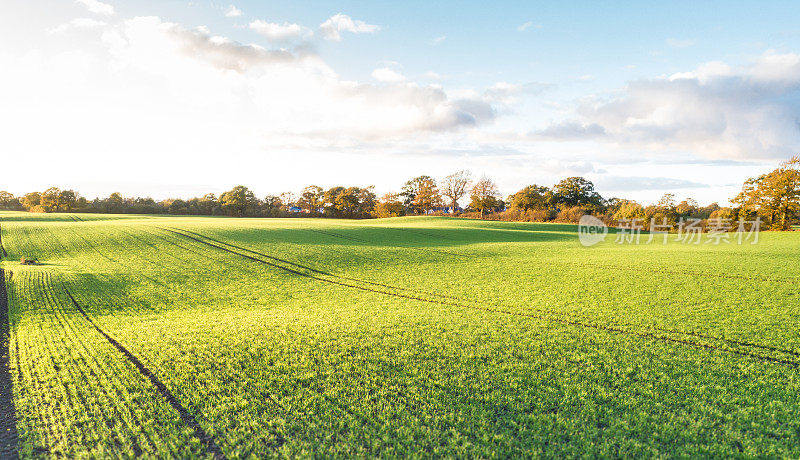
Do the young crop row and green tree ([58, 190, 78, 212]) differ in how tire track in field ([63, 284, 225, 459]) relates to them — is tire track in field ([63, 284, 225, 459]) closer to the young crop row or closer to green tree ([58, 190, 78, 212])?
the young crop row

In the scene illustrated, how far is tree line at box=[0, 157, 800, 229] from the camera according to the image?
35.5m

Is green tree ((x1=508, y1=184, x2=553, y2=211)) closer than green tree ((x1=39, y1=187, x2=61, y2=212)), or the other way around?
green tree ((x1=39, y1=187, x2=61, y2=212))

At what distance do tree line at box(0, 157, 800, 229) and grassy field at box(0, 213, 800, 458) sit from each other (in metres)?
32.3

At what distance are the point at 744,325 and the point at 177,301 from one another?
47.7ft

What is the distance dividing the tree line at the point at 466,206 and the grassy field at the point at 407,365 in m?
32.3

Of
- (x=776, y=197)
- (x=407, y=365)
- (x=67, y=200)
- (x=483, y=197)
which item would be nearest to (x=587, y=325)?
(x=407, y=365)

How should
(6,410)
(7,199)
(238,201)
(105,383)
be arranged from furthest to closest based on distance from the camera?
(238,201) < (7,199) < (105,383) < (6,410)

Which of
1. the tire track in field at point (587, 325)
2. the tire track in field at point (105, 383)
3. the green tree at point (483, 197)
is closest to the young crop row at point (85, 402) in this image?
the tire track in field at point (105, 383)

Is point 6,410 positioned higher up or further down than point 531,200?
further down

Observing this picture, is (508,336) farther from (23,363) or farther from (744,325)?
(23,363)

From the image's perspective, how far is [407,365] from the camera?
5652 millimetres

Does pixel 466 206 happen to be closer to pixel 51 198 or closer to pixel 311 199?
pixel 311 199

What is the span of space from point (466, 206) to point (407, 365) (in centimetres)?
6944

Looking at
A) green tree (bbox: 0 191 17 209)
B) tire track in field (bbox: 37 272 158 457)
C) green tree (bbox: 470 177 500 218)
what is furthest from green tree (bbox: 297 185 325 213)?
tire track in field (bbox: 37 272 158 457)
